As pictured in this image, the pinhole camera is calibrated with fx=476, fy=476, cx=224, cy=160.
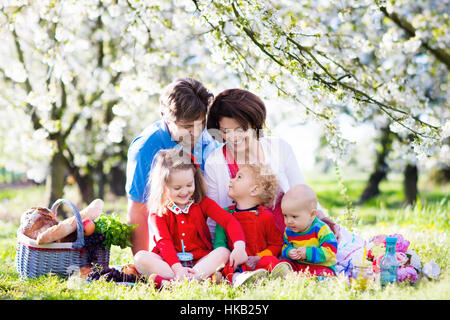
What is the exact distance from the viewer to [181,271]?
3.19 metres

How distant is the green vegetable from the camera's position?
358 centimetres

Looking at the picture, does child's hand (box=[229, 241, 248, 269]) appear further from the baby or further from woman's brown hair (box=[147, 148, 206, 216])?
woman's brown hair (box=[147, 148, 206, 216])

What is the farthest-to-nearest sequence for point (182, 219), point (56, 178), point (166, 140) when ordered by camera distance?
1. point (56, 178)
2. point (166, 140)
3. point (182, 219)

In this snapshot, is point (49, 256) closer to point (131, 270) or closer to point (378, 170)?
point (131, 270)

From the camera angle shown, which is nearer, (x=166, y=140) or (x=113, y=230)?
(x=113, y=230)

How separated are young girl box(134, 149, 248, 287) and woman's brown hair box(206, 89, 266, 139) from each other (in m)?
0.42

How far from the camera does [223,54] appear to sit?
4.02m

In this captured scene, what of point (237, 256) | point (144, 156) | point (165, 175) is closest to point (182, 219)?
point (165, 175)

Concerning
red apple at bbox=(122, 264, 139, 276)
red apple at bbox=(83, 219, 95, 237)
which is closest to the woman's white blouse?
red apple at bbox=(122, 264, 139, 276)

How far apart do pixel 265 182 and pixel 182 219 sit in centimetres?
67

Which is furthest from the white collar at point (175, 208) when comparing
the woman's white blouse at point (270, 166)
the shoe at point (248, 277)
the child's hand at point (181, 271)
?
the shoe at point (248, 277)

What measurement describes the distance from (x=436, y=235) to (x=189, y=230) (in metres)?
2.49
